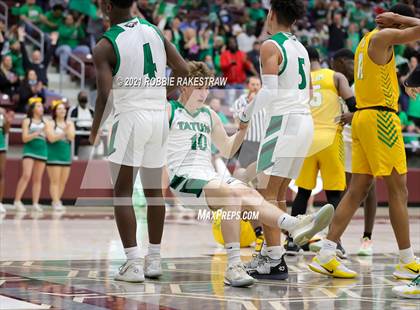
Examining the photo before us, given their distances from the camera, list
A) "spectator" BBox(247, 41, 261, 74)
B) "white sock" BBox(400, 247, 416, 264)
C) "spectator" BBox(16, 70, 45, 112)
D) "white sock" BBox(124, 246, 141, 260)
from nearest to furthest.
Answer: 1. "white sock" BBox(124, 246, 141, 260)
2. "white sock" BBox(400, 247, 416, 264)
3. "spectator" BBox(16, 70, 45, 112)
4. "spectator" BBox(247, 41, 261, 74)

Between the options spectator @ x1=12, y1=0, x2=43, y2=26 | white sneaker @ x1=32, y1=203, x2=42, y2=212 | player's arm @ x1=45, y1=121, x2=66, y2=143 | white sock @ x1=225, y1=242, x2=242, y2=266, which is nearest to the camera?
white sock @ x1=225, y1=242, x2=242, y2=266

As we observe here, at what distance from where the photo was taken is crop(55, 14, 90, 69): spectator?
62.5 ft

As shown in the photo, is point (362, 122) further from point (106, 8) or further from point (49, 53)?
point (49, 53)

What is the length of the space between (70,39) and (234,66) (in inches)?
147

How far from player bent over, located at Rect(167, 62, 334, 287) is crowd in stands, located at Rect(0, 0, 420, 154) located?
33.2ft

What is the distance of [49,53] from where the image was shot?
18703 mm

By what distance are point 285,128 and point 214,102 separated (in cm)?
678

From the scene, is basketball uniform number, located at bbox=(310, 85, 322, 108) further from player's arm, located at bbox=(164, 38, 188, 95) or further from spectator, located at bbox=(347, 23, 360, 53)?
spectator, located at bbox=(347, 23, 360, 53)

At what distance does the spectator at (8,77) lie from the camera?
55.4 feet

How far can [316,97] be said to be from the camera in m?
9.06

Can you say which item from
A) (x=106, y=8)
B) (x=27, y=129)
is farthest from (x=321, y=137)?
(x=27, y=129)

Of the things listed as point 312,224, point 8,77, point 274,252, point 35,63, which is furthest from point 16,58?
point 312,224

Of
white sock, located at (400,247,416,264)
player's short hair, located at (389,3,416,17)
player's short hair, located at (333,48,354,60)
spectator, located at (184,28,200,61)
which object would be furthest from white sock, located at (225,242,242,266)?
spectator, located at (184,28,200,61)

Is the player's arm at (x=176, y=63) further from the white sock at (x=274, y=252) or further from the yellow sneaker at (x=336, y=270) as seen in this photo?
the yellow sneaker at (x=336, y=270)
